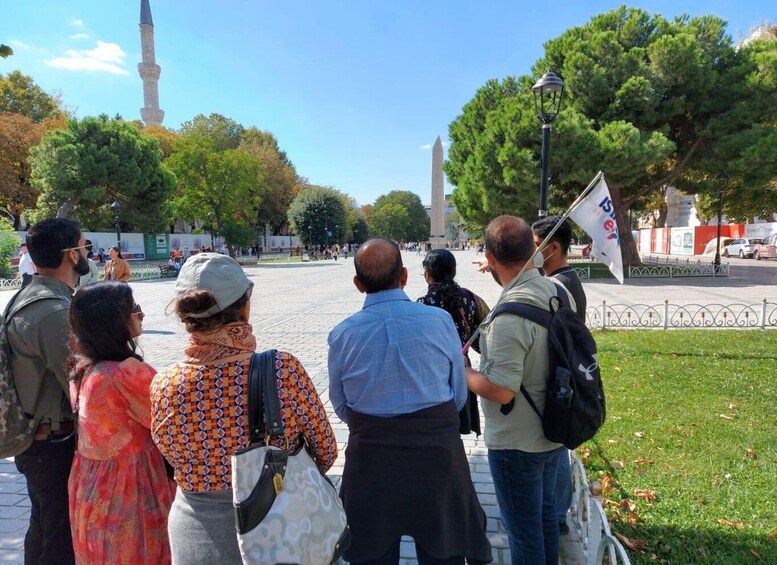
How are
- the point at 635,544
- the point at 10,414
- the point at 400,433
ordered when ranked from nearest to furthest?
the point at 400,433 < the point at 10,414 < the point at 635,544

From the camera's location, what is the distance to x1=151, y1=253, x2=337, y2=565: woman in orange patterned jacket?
1.52 m

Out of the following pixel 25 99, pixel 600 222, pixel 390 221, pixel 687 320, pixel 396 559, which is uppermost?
pixel 25 99

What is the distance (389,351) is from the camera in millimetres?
1775

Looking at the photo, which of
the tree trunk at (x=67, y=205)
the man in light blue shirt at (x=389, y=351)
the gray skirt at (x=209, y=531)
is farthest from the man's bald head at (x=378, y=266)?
the tree trunk at (x=67, y=205)

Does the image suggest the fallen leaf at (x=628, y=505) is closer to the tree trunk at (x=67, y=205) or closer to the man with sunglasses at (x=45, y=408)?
the man with sunglasses at (x=45, y=408)

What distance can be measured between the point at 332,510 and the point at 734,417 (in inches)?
190

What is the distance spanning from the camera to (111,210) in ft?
103

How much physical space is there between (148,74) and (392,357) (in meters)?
80.4

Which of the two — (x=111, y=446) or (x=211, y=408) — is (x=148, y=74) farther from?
(x=211, y=408)

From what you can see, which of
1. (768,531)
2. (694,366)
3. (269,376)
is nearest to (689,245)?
(694,366)

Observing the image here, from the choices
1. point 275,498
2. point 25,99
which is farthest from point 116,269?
point 25,99

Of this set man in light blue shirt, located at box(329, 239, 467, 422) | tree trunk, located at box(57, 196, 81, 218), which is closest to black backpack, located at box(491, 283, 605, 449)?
man in light blue shirt, located at box(329, 239, 467, 422)

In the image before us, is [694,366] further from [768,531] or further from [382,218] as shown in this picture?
[382,218]

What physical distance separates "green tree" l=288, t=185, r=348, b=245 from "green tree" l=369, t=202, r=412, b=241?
2829 centimetres
